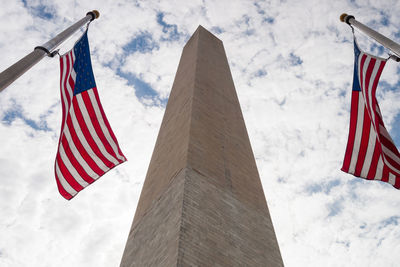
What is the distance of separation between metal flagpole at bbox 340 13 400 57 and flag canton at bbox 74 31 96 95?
20.7ft

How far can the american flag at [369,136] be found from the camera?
24.2 ft

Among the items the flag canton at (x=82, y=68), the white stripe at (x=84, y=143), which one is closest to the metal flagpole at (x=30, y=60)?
the flag canton at (x=82, y=68)

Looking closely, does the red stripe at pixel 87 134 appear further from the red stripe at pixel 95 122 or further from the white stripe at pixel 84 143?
the red stripe at pixel 95 122

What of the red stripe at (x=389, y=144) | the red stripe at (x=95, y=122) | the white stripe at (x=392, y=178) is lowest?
the red stripe at (x=95, y=122)

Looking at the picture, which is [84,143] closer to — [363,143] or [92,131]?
[92,131]

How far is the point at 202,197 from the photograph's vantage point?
848 cm

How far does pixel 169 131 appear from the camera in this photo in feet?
40.5

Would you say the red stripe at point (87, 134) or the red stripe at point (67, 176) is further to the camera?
the red stripe at point (87, 134)

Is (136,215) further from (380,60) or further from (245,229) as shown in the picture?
(380,60)

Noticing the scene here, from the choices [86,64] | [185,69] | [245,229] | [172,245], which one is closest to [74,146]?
[86,64]

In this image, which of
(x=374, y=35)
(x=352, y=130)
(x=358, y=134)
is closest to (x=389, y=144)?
(x=358, y=134)

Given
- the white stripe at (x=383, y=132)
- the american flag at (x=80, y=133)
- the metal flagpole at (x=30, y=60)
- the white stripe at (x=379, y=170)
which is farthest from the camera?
the american flag at (x=80, y=133)

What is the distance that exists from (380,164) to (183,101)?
7012 mm

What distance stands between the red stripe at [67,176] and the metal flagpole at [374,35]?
695 cm
